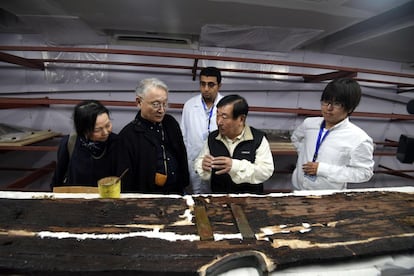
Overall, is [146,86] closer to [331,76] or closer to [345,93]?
[345,93]

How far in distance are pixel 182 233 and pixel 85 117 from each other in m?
0.84

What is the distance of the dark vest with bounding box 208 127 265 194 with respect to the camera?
116cm

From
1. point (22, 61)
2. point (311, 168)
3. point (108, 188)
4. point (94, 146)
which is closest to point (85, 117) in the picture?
point (94, 146)

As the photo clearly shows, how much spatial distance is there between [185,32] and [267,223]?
2265mm

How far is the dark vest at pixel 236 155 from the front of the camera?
3.81 feet

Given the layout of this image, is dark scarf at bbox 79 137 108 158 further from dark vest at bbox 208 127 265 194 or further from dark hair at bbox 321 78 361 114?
dark hair at bbox 321 78 361 114

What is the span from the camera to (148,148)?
1226 millimetres

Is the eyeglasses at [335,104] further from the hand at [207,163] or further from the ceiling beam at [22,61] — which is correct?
the ceiling beam at [22,61]

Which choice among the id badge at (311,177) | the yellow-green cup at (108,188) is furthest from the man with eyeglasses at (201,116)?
the yellow-green cup at (108,188)

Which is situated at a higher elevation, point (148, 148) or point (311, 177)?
point (148, 148)

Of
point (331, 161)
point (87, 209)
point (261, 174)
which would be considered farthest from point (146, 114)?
point (331, 161)

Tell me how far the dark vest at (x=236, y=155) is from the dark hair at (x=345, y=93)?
1.56 feet

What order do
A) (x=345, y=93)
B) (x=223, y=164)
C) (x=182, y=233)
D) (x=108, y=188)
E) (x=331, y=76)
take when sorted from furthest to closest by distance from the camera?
(x=331, y=76) → (x=345, y=93) → (x=223, y=164) → (x=108, y=188) → (x=182, y=233)

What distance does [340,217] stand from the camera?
0.73 meters
